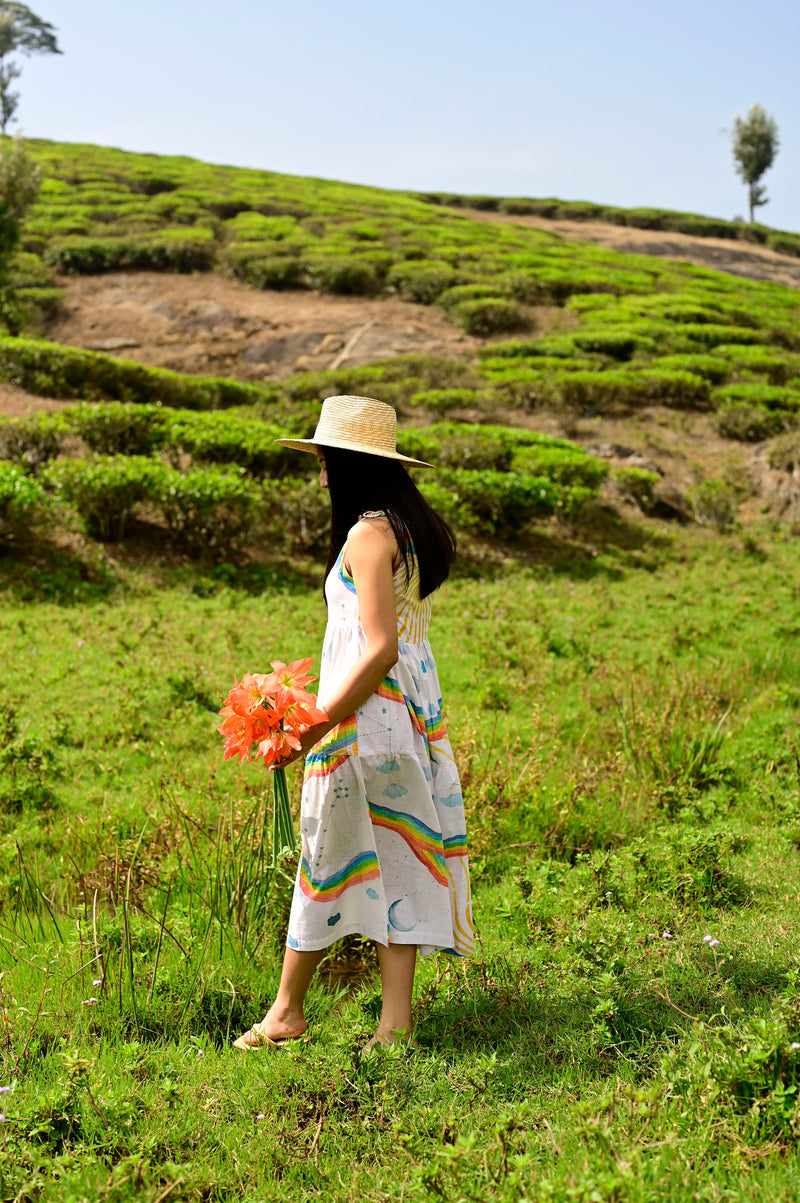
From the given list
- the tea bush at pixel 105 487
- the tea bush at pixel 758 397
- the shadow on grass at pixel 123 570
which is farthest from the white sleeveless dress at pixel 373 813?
the tea bush at pixel 758 397

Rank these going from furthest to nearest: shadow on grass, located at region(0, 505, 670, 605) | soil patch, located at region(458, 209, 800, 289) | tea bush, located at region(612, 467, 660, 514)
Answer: soil patch, located at region(458, 209, 800, 289), tea bush, located at region(612, 467, 660, 514), shadow on grass, located at region(0, 505, 670, 605)

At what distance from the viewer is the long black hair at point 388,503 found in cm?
238

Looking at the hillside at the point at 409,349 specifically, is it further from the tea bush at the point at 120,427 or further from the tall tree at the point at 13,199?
the tall tree at the point at 13,199

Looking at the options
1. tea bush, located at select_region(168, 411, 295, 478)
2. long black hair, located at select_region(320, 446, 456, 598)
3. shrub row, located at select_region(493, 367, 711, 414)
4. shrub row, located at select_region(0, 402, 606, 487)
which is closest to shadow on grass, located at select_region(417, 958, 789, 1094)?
long black hair, located at select_region(320, 446, 456, 598)

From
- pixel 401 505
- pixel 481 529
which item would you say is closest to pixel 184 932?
pixel 401 505

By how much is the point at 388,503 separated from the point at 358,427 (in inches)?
8.6

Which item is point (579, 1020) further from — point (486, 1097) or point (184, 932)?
point (184, 932)

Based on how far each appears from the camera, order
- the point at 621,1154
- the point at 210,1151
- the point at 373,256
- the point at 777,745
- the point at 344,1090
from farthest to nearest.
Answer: the point at 373,256
the point at 777,745
the point at 344,1090
the point at 210,1151
the point at 621,1154

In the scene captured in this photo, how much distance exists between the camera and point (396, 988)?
93.0 inches

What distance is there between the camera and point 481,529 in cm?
932

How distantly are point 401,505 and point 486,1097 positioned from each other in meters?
1.46

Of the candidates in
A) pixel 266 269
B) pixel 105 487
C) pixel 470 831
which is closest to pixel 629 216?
pixel 266 269

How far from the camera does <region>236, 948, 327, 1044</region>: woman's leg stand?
2424mm

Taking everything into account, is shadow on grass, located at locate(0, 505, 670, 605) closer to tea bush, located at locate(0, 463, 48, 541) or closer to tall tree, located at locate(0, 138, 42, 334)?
tea bush, located at locate(0, 463, 48, 541)
